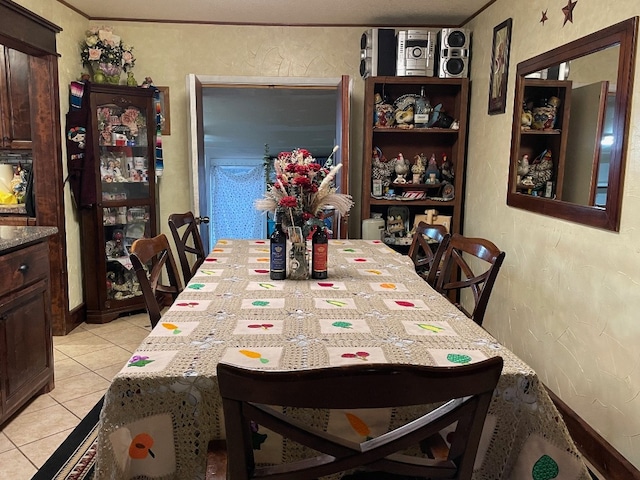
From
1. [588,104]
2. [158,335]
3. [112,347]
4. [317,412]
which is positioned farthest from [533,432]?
[112,347]

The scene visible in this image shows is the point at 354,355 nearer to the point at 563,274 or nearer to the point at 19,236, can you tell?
the point at 563,274

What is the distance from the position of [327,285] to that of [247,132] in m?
5.26

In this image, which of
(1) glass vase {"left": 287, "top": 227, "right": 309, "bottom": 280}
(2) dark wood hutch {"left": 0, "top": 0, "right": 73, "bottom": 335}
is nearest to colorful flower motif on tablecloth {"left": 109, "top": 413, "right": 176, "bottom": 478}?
(1) glass vase {"left": 287, "top": 227, "right": 309, "bottom": 280}

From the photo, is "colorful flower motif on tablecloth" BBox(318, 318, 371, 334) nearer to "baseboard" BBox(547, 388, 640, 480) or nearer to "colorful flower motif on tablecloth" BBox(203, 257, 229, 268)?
"colorful flower motif on tablecloth" BBox(203, 257, 229, 268)

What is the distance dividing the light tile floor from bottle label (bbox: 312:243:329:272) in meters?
1.40

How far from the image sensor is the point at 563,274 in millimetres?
2541

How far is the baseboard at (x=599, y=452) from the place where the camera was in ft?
6.51

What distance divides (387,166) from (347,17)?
3.83ft

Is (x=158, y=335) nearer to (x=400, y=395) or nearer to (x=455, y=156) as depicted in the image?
(x=400, y=395)

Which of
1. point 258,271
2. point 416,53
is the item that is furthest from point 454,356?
point 416,53

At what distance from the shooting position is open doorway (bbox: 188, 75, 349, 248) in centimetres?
388

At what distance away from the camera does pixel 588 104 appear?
2332 mm

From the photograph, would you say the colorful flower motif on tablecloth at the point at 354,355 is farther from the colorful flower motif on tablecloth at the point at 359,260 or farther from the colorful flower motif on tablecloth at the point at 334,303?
the colorful flower motif on tablecloth at the point at 359,260

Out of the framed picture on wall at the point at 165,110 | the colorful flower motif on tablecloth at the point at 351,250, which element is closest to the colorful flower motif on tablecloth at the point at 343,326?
the colorful flower motif on tablecloth at the point at 351,250
